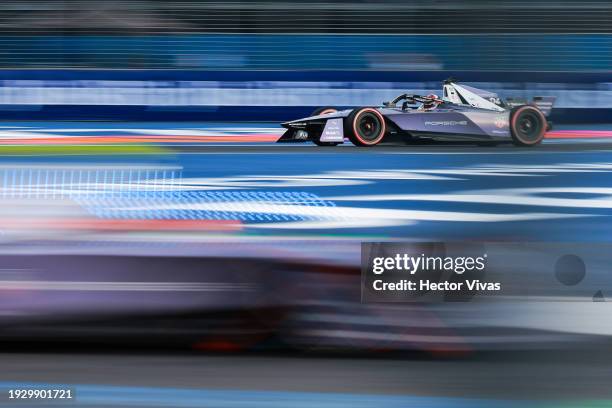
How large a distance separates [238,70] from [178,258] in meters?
1.51

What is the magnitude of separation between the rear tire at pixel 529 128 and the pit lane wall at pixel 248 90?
0.13 ft

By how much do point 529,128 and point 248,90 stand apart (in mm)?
2315

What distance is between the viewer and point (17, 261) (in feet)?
6.55

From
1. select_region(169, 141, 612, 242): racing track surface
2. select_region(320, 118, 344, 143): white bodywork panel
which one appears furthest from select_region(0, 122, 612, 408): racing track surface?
select_region(320, 118, 344, 143): white bodywork panel

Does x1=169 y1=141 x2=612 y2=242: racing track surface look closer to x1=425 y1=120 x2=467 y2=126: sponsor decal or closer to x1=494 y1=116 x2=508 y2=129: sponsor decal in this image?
x1=494 y1=116 x2=508 y2=129: sponsor decal

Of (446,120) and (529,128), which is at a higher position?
(446,120)

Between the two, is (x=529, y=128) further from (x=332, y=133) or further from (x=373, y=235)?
(x=332, y=133)

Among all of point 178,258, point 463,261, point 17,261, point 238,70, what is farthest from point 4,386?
point 238,70

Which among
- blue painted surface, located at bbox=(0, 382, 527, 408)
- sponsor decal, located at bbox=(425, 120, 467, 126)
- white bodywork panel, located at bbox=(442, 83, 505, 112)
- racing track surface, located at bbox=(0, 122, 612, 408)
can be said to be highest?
sponsor decal, located at bbox=(425, 120, 467, 126)

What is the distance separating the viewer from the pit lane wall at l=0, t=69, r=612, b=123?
143 cm

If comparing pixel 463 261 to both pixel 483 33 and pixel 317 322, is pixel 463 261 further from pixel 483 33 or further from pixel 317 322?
pixel 317 322

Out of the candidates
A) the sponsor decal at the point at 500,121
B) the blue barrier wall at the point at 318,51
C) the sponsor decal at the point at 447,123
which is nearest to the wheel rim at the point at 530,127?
the blue barrier wall at the point at 318,51

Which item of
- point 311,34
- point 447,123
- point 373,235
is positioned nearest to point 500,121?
point 373,235

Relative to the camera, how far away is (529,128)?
157 centimetres
